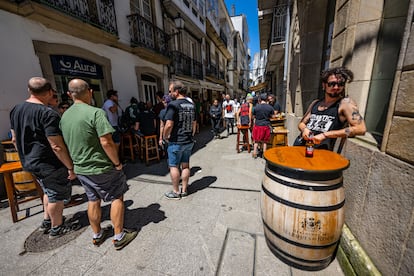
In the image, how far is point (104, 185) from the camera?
1.88 meters

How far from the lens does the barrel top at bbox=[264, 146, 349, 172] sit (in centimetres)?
138

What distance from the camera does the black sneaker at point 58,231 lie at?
221cm

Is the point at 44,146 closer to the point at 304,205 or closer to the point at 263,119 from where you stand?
the point at 304,205

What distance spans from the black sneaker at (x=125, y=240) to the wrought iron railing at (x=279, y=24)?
8.81 m

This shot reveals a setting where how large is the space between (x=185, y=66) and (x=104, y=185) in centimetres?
984

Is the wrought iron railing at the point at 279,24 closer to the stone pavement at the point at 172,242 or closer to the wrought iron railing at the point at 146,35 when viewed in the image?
the wrought iron railing at the point at 146,35

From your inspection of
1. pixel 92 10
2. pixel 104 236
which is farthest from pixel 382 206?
pixel 92 10

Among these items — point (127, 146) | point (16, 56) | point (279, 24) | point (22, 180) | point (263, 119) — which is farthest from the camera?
point (279, 24)

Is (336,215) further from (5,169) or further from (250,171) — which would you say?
(5,169)

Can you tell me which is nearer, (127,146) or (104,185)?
(104,185)

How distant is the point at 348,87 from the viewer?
6.58 ft

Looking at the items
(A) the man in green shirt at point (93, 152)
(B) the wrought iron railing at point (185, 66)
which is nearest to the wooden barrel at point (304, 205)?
(A) the man in green shirt at point (93, 152)

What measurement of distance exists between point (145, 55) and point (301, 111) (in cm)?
609

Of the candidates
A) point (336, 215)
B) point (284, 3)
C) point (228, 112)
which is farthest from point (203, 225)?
point (284, 3)
